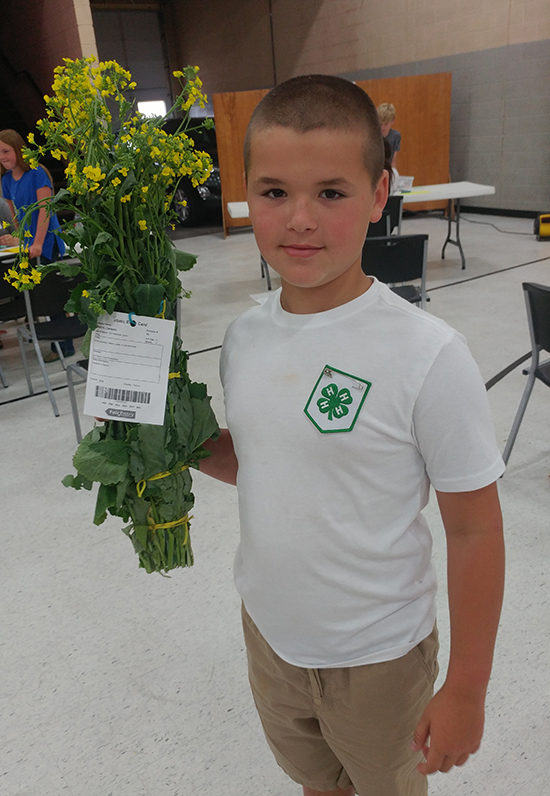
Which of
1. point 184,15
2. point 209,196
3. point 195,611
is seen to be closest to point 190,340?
point 195,611

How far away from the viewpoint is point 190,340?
14.7ft

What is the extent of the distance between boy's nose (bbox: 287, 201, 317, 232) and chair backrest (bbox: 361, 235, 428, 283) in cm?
296

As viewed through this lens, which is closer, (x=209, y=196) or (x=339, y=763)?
(x=339, y=763)

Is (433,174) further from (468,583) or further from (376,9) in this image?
(468,583)

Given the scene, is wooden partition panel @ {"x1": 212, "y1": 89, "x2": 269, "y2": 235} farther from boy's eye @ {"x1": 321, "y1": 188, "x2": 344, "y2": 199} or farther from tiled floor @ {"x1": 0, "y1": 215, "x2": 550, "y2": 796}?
boy's eye @ {"x1": 321, "y1": 188, "x2": 344, "y2": 199}

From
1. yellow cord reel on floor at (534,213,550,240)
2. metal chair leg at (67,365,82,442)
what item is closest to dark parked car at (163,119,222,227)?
yellow cord reel on floor at (534,213,550,240)

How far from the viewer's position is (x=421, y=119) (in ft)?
27.6

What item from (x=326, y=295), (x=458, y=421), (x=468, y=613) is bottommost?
(x=468, y=613)

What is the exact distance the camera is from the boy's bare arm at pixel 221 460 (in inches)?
41.6

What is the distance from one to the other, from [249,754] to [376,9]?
9.68 m

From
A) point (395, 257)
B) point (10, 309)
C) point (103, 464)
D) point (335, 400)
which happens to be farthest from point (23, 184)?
point (335, 400)

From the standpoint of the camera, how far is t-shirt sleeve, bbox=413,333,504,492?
73cm

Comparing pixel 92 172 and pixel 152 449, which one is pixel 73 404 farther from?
pixel 92 172

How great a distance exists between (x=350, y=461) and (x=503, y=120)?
856 centimetres
